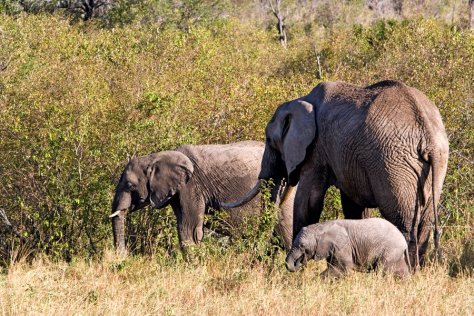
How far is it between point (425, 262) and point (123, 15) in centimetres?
2505

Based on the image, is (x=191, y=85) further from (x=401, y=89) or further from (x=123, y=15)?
(x=123, y=15)

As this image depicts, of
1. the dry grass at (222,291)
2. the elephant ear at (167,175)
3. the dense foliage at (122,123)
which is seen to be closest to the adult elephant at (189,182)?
the elephant ear at (167,175)

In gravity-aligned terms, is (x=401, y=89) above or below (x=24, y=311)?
above

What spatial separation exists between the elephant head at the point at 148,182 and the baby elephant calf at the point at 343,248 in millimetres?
2642

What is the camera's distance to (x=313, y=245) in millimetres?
8109

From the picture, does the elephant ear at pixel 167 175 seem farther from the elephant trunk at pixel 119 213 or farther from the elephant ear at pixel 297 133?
the elephant ear at pixel 297 133

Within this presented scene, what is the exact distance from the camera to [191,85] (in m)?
14.2

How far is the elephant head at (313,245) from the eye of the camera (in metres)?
8.10

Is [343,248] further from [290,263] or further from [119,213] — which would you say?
[119,213]

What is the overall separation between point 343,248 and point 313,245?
0.77 ft

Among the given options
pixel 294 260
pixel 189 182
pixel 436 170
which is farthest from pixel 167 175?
pixel 436 170

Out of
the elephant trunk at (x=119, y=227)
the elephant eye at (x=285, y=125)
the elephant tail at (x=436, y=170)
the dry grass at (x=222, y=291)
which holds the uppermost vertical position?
the elephant eye at (x=285, y=125)

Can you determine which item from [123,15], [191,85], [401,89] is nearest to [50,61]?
[191,85]

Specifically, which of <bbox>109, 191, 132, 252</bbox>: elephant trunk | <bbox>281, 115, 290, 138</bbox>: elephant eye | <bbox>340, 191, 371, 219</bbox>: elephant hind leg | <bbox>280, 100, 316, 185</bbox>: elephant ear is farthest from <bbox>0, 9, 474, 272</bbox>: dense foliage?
<bbox>281, 115, 290, 138</bbox>: elephant eye
